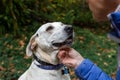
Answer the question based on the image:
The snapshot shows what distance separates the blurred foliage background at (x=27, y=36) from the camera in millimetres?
7145

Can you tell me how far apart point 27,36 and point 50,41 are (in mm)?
4207

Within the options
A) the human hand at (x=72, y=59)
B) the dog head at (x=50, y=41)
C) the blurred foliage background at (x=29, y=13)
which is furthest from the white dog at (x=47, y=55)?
the blurred foliage background at (x=29, y=13)

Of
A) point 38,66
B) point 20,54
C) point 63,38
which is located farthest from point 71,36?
point 20,54

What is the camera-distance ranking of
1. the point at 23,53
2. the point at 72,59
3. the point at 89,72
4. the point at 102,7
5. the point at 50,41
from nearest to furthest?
the point at 102,7
the point at 89,72
the point at 72,59
the point at 50,41
the point at 23,53

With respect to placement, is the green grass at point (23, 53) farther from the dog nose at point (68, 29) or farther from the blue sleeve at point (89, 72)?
the blue sleeve at point (89, 72)

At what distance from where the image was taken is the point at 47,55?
→ 161 inches

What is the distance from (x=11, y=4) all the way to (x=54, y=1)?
146 centimetres

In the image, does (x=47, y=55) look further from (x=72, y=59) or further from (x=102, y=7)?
(x=102, y=7)

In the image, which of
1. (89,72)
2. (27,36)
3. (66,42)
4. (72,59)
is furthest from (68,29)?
(27,36)

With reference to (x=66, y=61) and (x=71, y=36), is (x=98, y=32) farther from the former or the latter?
(x=66, y=61)

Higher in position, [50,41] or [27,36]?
[50,41]

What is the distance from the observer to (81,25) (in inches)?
419

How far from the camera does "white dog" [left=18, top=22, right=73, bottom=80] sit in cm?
401

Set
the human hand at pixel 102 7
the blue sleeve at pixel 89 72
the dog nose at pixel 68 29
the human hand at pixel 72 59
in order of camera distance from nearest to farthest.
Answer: the human hand at pixel 102 7 → the blue sleeve at pixel 89 72 → the human hand at pixel 72 59 → the dog nose at pixel 68 29
